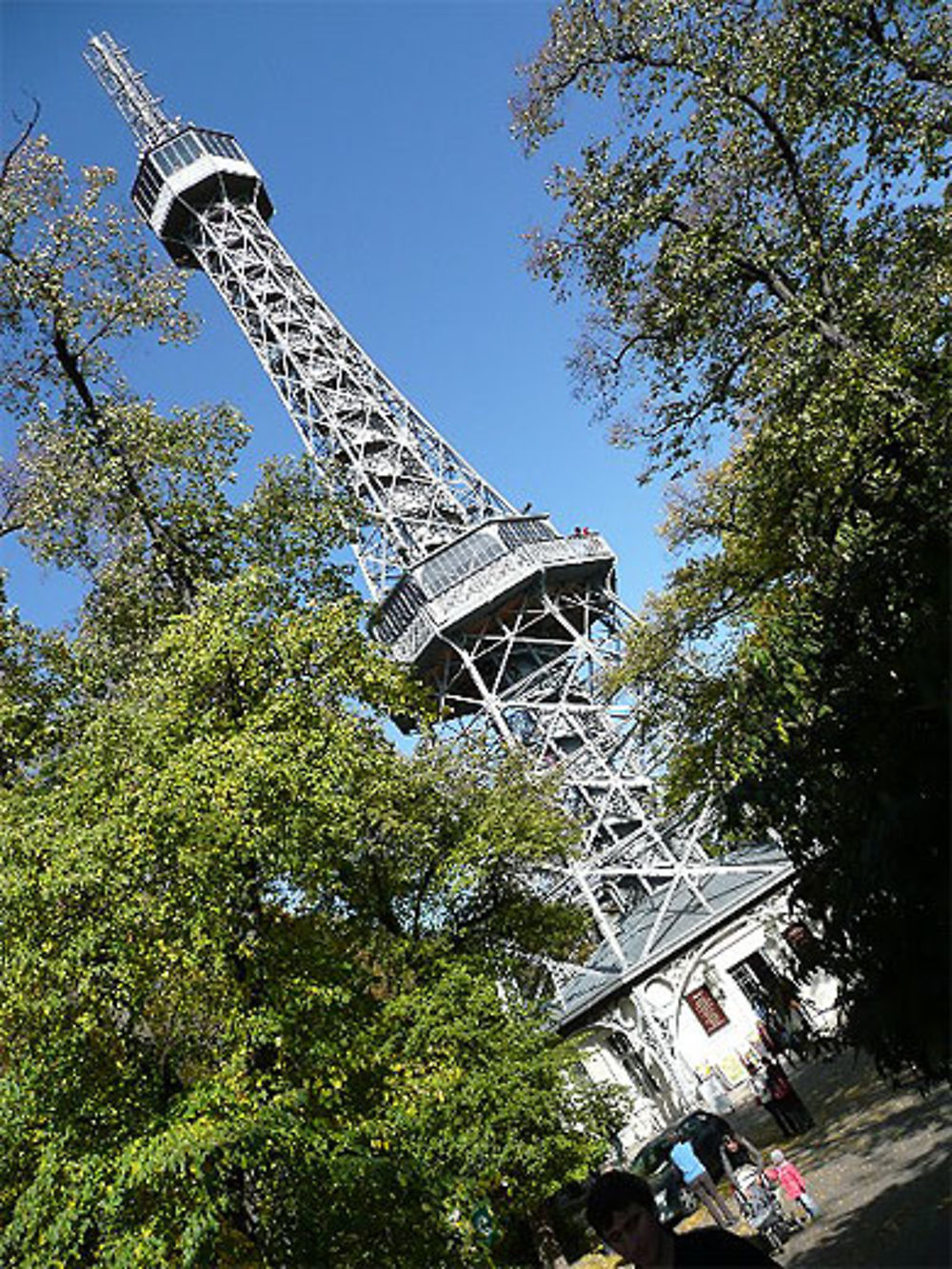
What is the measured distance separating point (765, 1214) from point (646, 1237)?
355 inches

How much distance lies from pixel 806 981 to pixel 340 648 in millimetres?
8384

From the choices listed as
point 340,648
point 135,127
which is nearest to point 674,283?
point 340,648

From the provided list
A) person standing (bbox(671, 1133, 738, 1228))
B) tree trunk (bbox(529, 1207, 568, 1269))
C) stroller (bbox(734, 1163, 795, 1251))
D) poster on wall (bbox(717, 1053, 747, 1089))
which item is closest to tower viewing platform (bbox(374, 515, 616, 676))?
poster on wall (bbox(717, 1053, 747, 1089))

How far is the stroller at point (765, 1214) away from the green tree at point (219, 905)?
324 cm

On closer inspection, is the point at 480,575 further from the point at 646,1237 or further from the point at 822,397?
the point at 646,1237

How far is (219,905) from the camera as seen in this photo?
9.62 meters

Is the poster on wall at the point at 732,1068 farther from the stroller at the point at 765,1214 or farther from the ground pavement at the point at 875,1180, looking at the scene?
the stroller at the point at 765,1214

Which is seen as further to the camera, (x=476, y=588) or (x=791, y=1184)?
(x=476, y=588)

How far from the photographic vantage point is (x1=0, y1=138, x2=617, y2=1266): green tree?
344 inches

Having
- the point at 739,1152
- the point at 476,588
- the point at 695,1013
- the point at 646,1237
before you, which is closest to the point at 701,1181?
the point at 739,1152

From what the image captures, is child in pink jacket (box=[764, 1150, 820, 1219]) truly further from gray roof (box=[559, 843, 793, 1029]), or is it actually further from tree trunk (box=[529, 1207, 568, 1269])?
gray roof (box=[559, 843, 793, 1029])

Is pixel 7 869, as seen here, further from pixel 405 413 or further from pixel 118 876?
pixel 405 413

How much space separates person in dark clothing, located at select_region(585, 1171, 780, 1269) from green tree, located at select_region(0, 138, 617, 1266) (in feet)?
18.0

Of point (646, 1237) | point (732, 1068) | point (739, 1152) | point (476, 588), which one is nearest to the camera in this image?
point (646, 1237)
